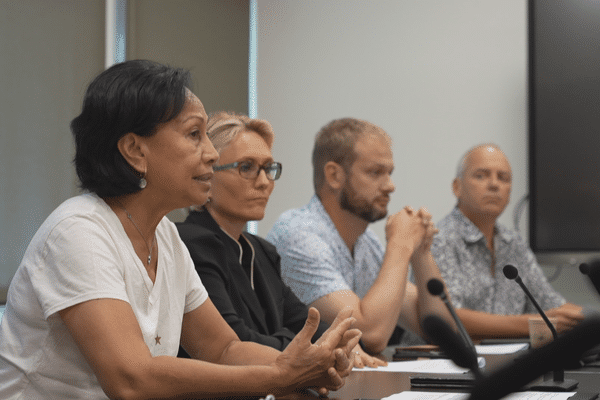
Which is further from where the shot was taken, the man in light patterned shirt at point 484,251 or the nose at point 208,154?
the man in light patterned shirt at point 484,251

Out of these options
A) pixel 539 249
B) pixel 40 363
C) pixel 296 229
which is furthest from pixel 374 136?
pixel 40 363

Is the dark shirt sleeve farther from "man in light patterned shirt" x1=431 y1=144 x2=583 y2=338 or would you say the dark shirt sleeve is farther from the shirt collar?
the shirt collar

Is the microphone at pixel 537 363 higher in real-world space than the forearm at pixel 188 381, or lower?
higher

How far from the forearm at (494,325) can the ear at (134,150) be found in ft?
5.45

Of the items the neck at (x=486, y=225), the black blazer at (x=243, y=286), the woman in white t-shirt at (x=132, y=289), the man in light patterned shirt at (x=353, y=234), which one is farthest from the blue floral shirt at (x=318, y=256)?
the woman in white t-shirt at (x=132, y=289)

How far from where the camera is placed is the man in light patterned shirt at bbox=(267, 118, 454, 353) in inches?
89.5

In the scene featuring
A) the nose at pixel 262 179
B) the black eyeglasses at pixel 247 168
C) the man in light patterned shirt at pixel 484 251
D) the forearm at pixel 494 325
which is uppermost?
the black eyeglasses at pixel 247 168

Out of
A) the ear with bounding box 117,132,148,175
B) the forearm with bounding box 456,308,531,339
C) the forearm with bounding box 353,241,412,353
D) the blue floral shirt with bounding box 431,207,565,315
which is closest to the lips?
the ear with bounding box 117,132,148,175

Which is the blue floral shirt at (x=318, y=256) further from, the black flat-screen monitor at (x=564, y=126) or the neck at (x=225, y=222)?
the black flat-screen monitor at (x=564, y=126)

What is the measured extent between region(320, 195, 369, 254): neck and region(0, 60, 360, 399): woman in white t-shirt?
1182 mm

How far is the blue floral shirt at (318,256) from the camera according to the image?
225 cm

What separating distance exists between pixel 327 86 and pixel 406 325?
1942mm

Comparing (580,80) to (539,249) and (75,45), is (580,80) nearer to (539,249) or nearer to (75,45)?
(539,249)

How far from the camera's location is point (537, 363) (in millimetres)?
247
